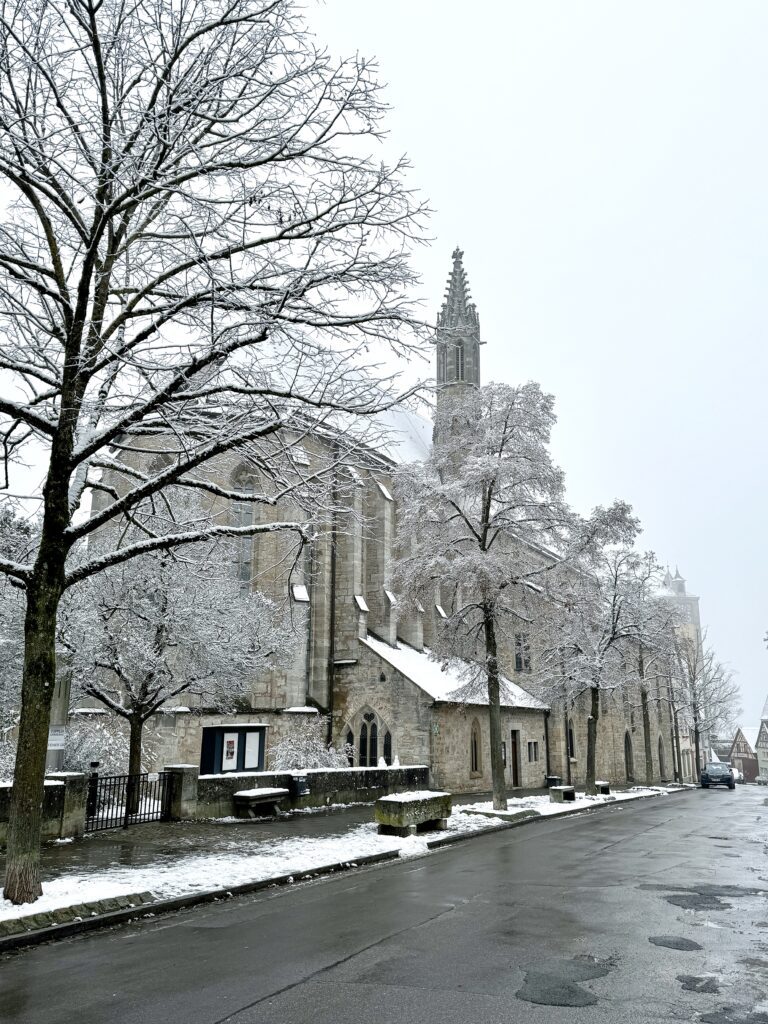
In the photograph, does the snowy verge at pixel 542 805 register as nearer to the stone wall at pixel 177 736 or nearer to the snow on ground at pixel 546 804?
the snow on ground at pixel 546 804

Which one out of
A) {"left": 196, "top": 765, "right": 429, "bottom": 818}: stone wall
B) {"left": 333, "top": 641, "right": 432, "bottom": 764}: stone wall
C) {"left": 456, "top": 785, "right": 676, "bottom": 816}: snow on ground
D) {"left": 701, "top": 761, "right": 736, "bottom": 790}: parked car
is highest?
{"left": 333, "top": 641, "right": 432, "bottom": 764}: stone wall

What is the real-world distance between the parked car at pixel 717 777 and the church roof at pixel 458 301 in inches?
1165

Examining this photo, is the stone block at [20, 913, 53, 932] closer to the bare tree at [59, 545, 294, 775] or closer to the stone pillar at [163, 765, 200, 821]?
the stone pillar at [163, 765, 200, 821]

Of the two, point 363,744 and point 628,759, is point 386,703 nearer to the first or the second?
point 363,744

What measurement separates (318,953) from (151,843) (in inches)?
312

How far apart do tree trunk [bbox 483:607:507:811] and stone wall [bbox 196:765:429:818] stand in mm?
3050

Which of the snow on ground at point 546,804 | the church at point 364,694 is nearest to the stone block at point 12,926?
the church at point 364,694

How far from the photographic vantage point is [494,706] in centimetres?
2250

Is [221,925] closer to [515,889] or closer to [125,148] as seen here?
[515,889]

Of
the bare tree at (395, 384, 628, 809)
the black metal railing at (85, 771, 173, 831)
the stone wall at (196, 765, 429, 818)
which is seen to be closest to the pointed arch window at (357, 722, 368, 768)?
the stone wall at (196, 765, 429, 818)

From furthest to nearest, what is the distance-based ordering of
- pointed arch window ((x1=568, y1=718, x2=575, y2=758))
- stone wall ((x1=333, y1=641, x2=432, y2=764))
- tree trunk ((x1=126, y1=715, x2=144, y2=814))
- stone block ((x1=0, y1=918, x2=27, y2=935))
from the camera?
pointed arch window ((x1=568, y1=718, x2=575, y2=758)) < stone wall ((x1=333, y1=641, x2=432, y2=764)) < tree trunk ((x1=126, y1=715, x2=144, y2=814)) < stone block ((x1=0, y1=918, x2=27, y2=935))

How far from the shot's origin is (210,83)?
9.41m

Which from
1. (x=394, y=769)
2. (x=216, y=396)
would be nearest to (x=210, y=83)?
(x=216, y=396)

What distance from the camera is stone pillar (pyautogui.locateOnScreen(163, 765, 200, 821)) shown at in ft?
57.4
